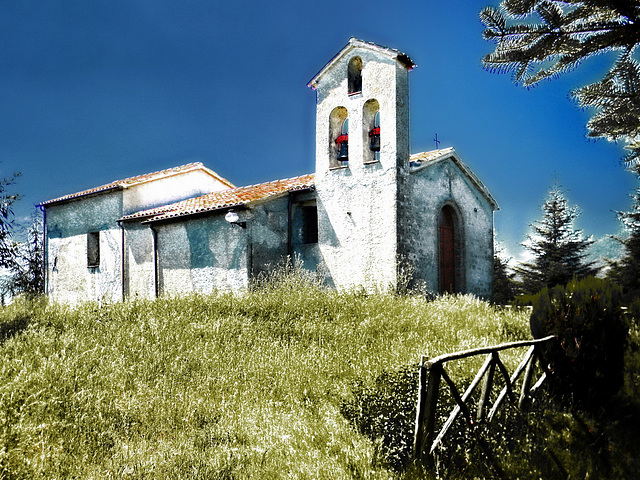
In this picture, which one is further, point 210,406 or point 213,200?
point 213,200

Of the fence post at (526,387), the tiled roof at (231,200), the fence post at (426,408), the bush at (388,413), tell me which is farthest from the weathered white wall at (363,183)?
the fence post at (426,408)

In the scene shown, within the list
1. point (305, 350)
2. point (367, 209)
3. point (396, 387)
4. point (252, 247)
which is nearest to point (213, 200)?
point (252, 247)

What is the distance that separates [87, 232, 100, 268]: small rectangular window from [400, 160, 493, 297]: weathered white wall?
1247 centimetres

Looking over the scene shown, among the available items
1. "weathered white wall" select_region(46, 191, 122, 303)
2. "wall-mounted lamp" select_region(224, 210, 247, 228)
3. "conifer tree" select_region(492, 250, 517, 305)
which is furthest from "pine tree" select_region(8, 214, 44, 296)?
"conifer tree" select_region(492, 250, 517, 305)

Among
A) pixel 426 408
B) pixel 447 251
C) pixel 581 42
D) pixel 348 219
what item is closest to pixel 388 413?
pixel 426 408

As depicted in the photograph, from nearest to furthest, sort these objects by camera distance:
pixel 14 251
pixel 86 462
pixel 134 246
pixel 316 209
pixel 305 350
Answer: pixel 86 462 → pixel 305 350 → pixel 14 251 → pixel 316 209 → pixel 134 246

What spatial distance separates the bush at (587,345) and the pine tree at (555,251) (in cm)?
1566

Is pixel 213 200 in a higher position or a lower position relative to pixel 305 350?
higher

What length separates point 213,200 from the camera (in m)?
15.6

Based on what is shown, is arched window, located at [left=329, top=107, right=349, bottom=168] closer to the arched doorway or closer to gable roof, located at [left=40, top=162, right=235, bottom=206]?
the arched doorway

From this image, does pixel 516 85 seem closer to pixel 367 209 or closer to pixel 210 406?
pixel 210 406

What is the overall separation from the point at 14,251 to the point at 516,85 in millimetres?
12167

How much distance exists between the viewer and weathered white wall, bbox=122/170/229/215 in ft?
58.6

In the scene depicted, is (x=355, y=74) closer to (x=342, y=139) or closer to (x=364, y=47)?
(x=364, y=47)
